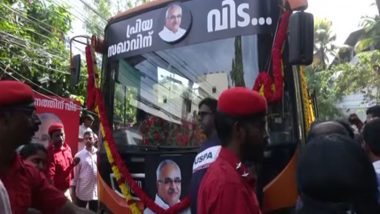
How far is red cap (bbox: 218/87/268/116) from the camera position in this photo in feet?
8.32

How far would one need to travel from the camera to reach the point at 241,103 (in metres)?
2.55

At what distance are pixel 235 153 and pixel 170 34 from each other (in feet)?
7.78

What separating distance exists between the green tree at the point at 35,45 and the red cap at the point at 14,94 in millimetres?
9551

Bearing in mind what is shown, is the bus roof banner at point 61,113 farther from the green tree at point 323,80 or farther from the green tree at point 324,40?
the green tree at point 324,40

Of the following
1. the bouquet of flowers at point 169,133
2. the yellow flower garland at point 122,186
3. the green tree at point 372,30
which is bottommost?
the yellow flower garland at point 122,186

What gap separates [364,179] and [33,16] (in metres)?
15.8

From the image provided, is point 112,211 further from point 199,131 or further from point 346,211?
point 346,211

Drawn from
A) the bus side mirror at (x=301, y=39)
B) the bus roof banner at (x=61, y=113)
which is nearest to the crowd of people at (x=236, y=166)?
the bus side mirror at (x=301, y=39)

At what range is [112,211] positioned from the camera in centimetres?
473

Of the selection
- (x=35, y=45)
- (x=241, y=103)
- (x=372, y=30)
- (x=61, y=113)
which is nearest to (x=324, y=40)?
(x=372, y=30)

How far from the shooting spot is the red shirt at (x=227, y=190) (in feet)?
7.20

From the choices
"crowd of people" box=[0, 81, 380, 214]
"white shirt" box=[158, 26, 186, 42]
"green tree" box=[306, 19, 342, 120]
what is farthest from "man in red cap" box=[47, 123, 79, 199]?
"green tree" box=[306, 19, 342, 120]

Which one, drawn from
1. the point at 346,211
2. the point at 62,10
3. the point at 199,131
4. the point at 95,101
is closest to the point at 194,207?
the point at 346,211

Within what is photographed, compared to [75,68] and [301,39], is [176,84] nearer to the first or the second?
[301,39]
